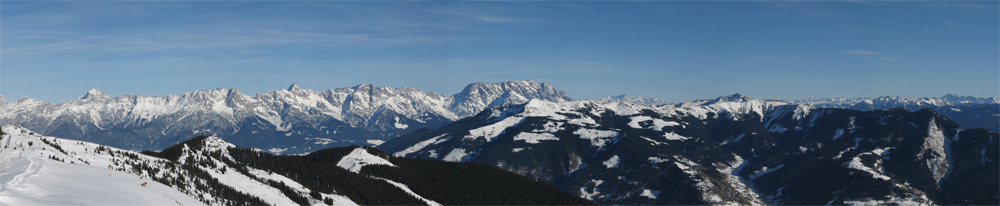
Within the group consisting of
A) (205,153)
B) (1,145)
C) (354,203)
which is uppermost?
(1,145)

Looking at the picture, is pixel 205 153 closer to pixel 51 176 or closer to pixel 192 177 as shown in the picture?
pixel 192 177

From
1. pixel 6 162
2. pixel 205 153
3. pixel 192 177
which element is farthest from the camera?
pixel 205 153

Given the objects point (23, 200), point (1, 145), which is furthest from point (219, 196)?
point (23, 200)

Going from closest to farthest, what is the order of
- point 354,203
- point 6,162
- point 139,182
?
point 6,162, point 139,182, point 354,203

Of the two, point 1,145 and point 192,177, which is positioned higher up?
point 1,145

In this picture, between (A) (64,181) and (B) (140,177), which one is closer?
(A) (64,181)

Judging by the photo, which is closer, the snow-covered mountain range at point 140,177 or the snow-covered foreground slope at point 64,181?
the snow-covered foreground slope at point 64,181

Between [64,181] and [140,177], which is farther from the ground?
[64,181]

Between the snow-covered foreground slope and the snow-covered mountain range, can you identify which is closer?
the snow-covered foreground slope
